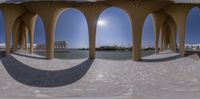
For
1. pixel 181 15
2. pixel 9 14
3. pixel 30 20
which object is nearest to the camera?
pixel 181 15

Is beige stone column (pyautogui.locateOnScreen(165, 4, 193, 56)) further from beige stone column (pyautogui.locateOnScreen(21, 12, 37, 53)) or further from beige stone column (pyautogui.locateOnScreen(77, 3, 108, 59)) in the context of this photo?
beige stone column (pyautogui.locateOnScreen(21, 12, 37, 53))

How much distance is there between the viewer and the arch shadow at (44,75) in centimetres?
2586

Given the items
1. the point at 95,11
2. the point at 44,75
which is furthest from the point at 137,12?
the point at 44,75

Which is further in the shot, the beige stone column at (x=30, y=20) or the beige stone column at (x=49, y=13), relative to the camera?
the beige stone column at (x=30, y=20)

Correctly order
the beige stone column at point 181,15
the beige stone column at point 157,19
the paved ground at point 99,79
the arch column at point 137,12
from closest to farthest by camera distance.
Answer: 1. the paved ground at point 99,79
2. the arch column at point 137,12
3. the beige stone column at point 181,15
4. the beige stone column at point 157,19

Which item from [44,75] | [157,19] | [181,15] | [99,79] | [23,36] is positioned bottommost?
[99,79]

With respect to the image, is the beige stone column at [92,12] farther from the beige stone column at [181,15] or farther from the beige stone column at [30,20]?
the beige stone column at [30,20]

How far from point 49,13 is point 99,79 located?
1276 centimetres

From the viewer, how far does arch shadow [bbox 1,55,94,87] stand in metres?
25.9

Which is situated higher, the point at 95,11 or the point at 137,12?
the point at 95,11

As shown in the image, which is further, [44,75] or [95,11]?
[95,11]

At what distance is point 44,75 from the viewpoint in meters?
27.9

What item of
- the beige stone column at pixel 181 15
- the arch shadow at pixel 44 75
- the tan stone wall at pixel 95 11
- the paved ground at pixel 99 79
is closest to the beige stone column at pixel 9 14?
the tan stone wall at pixel 95 11

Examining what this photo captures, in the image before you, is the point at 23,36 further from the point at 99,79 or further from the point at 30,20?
the point at 99,79
